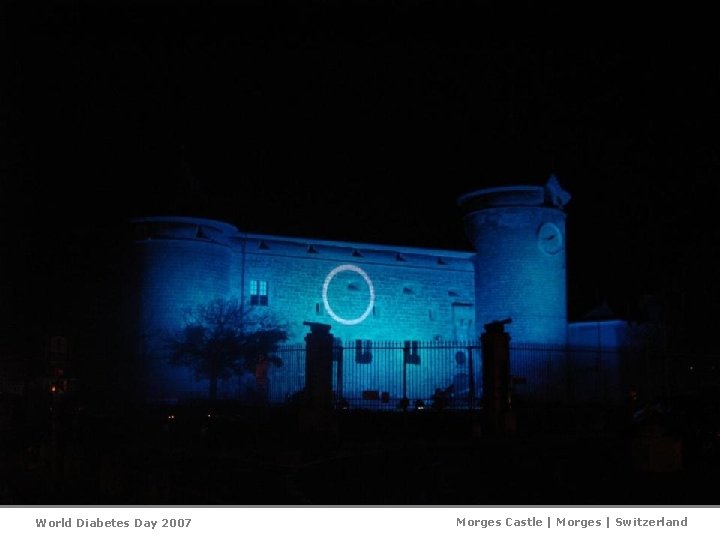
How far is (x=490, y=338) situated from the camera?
22000 mm

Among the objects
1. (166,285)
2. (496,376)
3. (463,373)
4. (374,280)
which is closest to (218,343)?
(166,285)

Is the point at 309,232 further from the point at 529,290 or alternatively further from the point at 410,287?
the point at 529,290

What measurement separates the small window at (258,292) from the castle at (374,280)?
0.18 ft

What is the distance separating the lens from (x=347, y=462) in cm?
1549

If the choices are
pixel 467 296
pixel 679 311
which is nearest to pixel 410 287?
pixel 467 296

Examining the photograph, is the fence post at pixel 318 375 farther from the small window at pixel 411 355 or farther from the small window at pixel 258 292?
the small window at pixel 258 292

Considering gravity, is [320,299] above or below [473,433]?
above

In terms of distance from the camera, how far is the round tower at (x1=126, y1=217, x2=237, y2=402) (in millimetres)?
38406

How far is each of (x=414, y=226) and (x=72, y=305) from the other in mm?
19462

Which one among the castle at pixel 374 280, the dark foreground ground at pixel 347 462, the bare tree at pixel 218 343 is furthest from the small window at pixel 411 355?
the castle at pixel 374 280

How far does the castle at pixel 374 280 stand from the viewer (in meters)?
39.6

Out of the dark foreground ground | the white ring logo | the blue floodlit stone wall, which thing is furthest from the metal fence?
the dark foreground ground

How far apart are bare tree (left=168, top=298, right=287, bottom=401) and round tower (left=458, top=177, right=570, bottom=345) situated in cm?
1184
